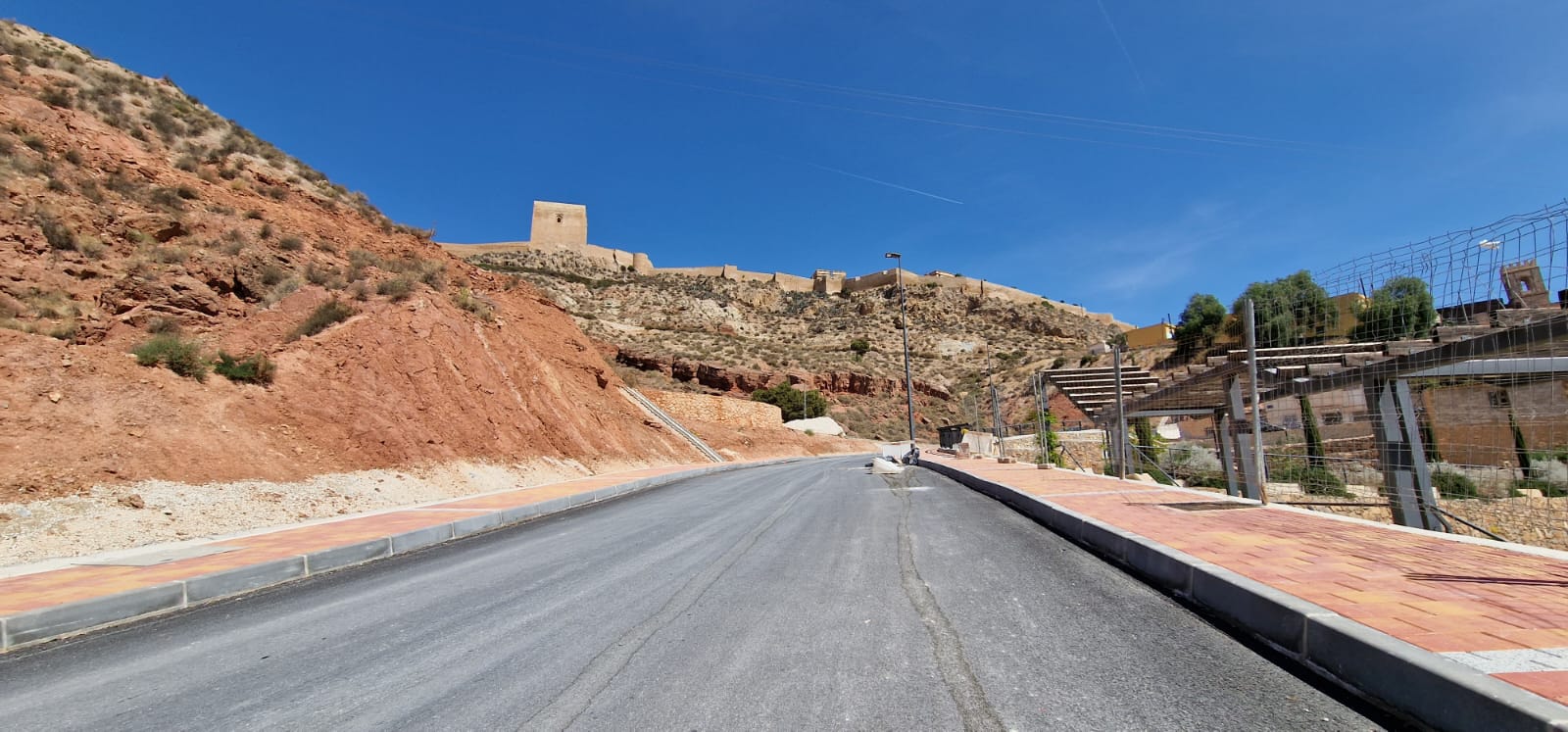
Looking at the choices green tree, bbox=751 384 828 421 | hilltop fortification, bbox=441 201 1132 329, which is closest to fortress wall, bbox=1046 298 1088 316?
hilltop fortification, bbox=441 201 1132 329

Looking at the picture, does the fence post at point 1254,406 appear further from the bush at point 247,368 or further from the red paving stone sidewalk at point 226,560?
the bush at point 247,368

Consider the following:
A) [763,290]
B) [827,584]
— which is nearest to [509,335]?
[827,584]

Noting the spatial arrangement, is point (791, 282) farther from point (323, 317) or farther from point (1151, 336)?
point (323, 317)

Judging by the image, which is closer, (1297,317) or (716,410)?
(1297,317)

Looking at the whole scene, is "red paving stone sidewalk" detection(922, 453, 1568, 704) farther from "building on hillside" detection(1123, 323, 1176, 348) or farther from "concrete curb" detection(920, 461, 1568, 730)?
"building on hillside" detection(1123, 323, 1176, 348)

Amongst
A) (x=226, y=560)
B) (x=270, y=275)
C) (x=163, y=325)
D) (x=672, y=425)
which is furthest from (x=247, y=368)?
(x=672, y=425)

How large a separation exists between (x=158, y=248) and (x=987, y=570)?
20.0 m

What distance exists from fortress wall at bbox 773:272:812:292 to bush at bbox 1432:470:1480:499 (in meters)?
92.4

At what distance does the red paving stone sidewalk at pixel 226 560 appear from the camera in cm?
627

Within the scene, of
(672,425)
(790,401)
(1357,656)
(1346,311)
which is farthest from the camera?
(790,401)

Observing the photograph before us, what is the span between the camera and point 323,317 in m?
17.5

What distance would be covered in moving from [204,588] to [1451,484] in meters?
17.5

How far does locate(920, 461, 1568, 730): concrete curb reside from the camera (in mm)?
2619

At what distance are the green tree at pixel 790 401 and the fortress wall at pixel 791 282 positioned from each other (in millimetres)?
42632
